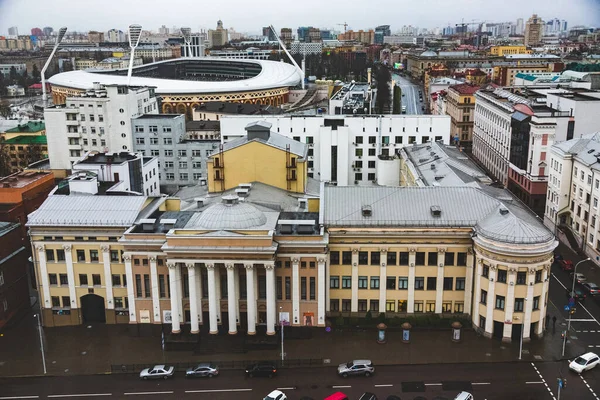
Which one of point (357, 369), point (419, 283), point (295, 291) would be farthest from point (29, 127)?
point (357, 369)

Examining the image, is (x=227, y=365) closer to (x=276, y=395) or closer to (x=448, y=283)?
(x=276, y=395)

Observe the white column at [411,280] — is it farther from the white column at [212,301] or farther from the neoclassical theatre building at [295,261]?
the white column at [212,301]

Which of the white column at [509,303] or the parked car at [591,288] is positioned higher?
the white column at [509,303]

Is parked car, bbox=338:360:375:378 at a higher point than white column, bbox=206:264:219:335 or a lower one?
lower

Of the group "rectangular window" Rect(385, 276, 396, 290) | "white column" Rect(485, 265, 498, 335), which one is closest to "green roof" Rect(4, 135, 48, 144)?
"rectangular window" Rect(385, 276, 396, 290)

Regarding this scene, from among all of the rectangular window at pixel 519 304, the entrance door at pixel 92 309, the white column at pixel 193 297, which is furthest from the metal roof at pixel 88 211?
the rectangular window at pixel 519 304

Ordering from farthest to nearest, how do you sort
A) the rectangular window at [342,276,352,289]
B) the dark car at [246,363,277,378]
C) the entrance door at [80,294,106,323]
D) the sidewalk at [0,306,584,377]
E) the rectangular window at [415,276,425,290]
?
the entrance door at [80,294,106,323]
the rectangular window at [342,276,352,289]
the rectangular window at [415,276,425,290]
the sidewalk at [0,306,584,377]
the dark car at [246,363,277,378]

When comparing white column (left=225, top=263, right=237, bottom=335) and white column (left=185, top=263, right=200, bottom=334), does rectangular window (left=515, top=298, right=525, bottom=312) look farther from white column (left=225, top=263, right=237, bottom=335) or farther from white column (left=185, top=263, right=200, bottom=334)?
white column (left=185, top=263, right=200, bottom=334)

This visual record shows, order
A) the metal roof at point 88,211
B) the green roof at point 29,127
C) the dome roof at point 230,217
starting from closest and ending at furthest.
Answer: the dome roof at point 230,217, the metal roof at point 88,211, the green roof at point 29,127
